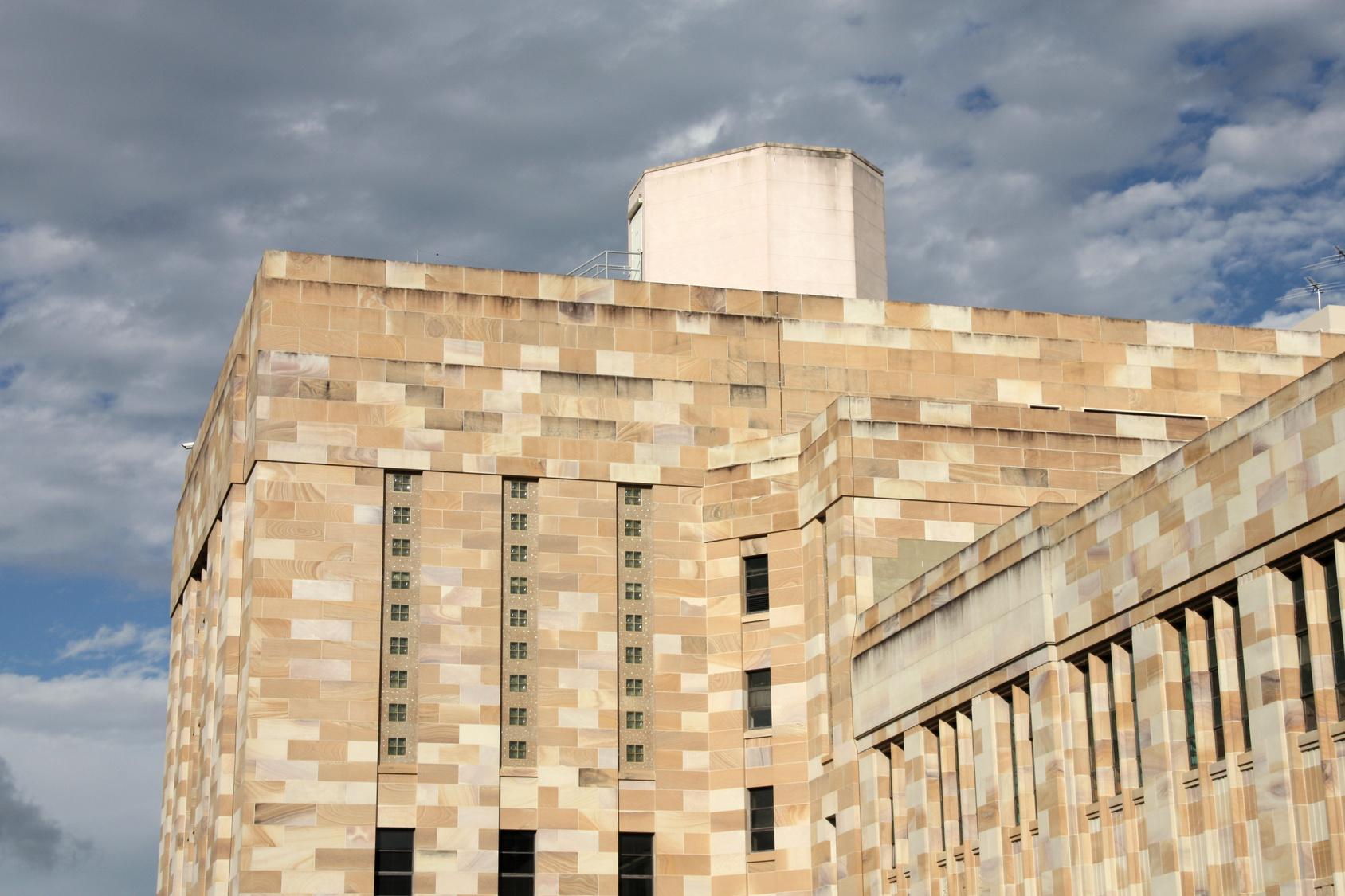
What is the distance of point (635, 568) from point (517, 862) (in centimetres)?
990

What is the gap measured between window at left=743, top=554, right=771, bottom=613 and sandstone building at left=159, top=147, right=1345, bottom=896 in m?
0.11

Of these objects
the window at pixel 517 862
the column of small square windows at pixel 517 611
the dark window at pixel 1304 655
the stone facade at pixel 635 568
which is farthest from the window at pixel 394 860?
the dark window at pixel 1304 655

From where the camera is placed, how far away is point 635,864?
58.1 metres

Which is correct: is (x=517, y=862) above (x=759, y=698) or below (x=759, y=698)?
below

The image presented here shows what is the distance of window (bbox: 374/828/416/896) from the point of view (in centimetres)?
5581

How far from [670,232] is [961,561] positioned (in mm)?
25772

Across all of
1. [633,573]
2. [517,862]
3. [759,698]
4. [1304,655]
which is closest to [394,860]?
[517,862]

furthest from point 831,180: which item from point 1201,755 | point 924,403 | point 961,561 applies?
point 1201,755

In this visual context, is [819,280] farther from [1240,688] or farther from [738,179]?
[1240,688]

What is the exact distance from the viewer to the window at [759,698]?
59250 millimetres

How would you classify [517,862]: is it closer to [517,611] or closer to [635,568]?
[517,611]

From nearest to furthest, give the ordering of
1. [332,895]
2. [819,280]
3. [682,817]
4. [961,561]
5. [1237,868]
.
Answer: [1237,868]
[961,561]
[332,895]
[682,817]
[819,280]

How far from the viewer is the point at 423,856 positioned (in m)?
56.1

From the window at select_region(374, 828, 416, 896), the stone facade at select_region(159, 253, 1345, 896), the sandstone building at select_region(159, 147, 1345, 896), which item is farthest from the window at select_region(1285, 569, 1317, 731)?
the window at select_region(374, 828, 416, 896)
